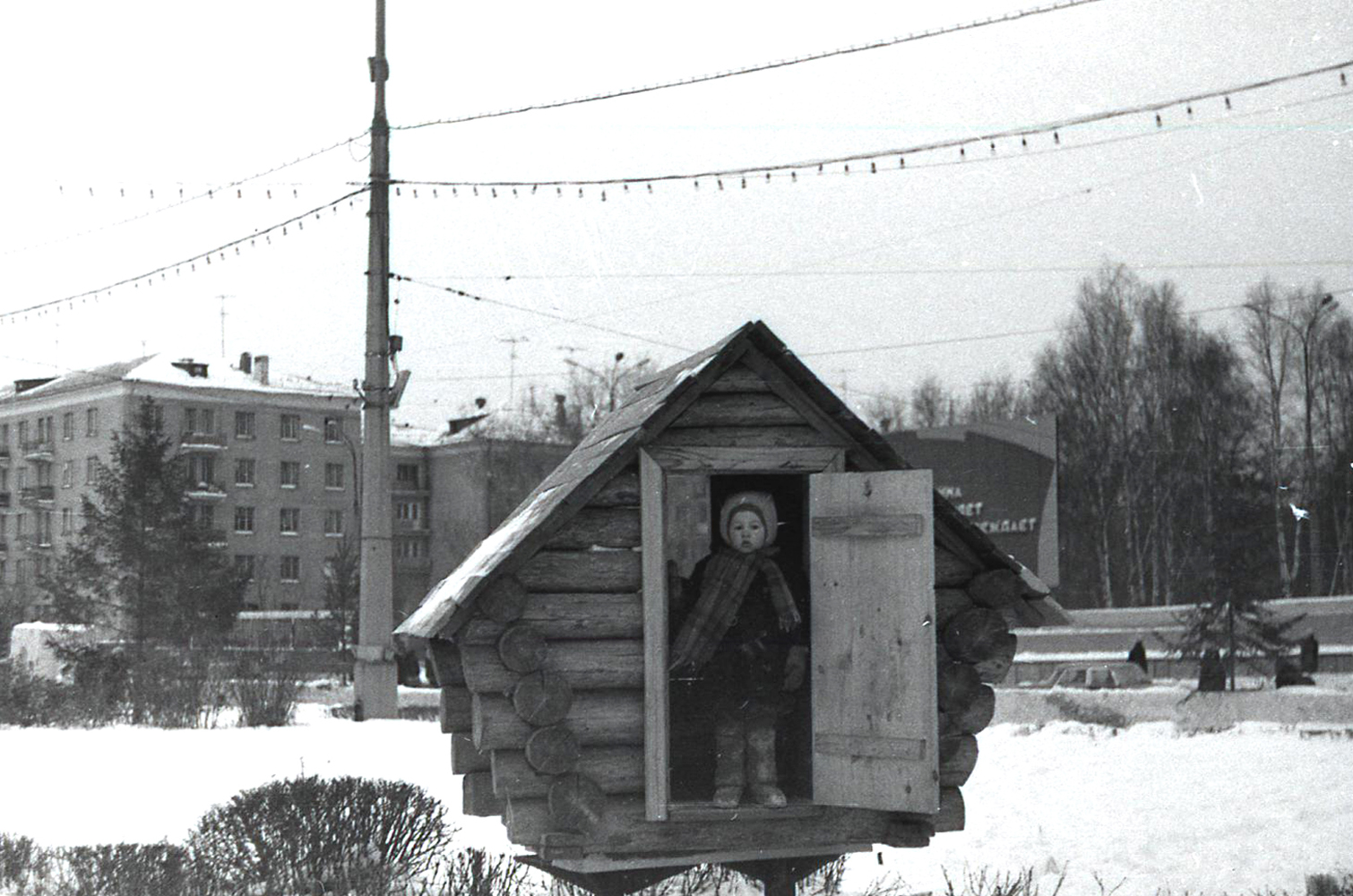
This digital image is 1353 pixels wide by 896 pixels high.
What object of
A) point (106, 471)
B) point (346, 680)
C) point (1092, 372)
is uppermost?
point (1092, 372)

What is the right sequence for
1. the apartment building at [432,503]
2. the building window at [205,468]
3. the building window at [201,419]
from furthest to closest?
the apartment building at [432,503]
the building window at [205,468]
the building window at [201,419]

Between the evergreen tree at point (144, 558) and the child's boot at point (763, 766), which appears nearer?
the child's boot at point (763, 766)

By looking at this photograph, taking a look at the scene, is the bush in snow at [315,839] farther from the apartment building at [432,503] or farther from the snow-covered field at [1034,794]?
the apartment building at [432,503]

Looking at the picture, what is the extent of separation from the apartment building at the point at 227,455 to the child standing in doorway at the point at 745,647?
64192 millimetres

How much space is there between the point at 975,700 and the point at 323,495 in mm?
75783

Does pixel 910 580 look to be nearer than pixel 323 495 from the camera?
Yes

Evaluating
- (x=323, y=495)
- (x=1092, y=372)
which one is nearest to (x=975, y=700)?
(x=1092, y=372)

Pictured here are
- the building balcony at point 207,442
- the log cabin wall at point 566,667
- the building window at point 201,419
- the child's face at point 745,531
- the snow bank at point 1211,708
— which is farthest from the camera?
the building window at point 201,419

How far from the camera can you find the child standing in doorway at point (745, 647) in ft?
25.3

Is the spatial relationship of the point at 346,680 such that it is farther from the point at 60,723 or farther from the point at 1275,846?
the point at 1275,846

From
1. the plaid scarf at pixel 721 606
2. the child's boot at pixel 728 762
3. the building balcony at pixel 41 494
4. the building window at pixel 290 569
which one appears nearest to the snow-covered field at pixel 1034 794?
the child's boot at pixel 728 762

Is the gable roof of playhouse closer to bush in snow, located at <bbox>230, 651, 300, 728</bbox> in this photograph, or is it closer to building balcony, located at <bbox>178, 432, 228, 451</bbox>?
bush in snow, located at <bbox>230, 651, 300, 728</bbox>

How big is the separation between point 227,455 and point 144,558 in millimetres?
40928

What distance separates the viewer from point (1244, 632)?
34.9 m
